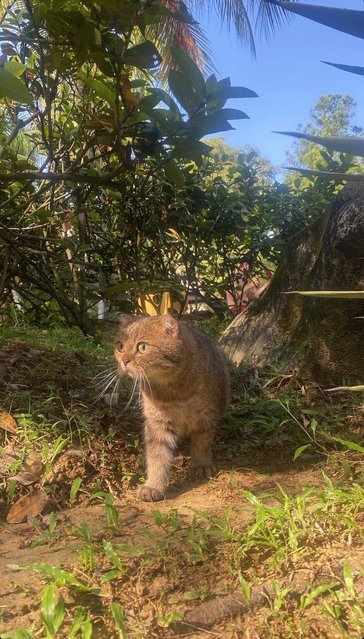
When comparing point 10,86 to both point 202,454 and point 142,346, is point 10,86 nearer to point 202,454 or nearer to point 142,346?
point 142,346

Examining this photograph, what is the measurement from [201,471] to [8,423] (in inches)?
41.6

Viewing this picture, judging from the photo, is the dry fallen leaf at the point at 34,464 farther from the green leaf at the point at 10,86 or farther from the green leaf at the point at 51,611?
the green leaf at the point at 10,86

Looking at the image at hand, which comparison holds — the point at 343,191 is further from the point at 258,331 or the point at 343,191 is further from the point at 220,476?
the point at 220,476

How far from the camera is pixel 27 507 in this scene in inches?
94.4

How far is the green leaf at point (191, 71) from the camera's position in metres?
2.95

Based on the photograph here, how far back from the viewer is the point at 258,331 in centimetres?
459

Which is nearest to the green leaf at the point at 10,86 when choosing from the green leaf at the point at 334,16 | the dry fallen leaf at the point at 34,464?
the green leaf at the point at 334,16

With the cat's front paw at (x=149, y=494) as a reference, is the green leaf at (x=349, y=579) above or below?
above

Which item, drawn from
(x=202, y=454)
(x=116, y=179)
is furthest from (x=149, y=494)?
(x=116, y=179)

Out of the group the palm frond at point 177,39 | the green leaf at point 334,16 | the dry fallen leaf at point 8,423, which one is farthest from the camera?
the palm frond at point 177,39

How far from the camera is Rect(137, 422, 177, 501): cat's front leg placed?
8.55 feet

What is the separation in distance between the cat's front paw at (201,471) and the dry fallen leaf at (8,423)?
0.97 meters

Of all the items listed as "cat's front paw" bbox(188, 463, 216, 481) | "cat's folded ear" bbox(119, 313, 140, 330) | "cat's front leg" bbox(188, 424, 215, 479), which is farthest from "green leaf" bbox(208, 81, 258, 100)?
"cat's front paw" bbox(188, 463, 216, 481)

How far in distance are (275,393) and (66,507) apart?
1768 millimetres
